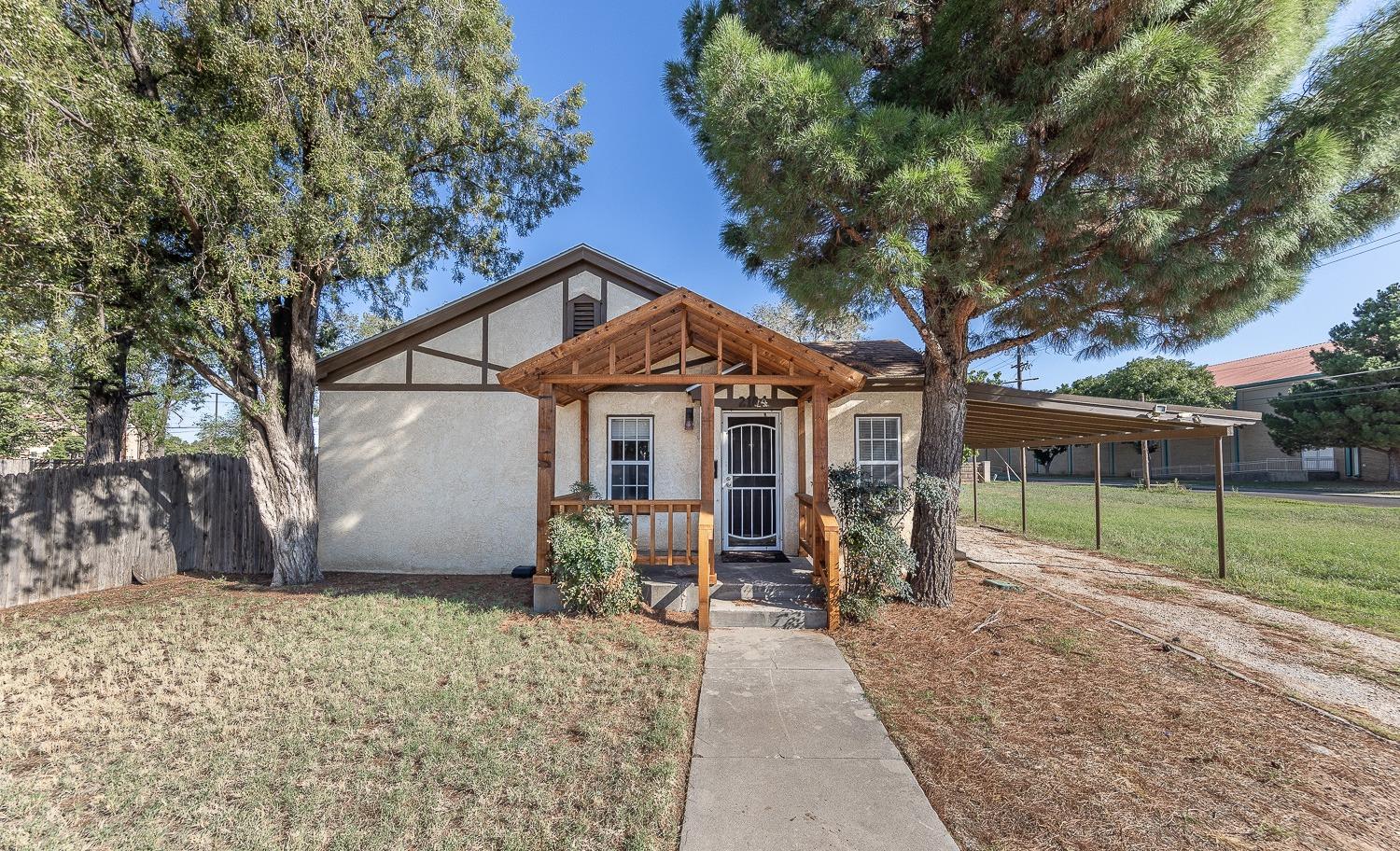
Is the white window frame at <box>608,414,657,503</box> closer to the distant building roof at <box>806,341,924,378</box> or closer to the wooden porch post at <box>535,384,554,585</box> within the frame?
the wooden porch post at <box>535,384,554,585</box>

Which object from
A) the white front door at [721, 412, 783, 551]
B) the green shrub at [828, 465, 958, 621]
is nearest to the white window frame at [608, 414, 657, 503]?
the white front door at [721, 412, 783, 551]

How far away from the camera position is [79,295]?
5746mm

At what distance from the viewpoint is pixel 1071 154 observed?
16.1 feet

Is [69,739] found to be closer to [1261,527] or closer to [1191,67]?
[1191,67]

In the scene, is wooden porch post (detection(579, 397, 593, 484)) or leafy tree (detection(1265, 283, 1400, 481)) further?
leafy tree (detection(1265, 283, 1400, 481))

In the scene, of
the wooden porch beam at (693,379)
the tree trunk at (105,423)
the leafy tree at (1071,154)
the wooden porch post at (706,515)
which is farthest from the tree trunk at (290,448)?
the leafy tree at (1071,154)

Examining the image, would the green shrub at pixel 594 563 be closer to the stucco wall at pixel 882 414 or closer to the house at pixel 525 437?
the house at pixel 525 437

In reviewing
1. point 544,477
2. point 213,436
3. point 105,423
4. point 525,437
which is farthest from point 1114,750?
point 213,436

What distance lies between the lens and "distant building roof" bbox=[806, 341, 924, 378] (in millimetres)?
7979

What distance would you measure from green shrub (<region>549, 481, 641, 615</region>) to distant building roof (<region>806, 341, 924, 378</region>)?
4072 mm

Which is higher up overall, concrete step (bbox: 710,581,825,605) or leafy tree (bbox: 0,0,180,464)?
leafy tree (bbox: 0,0,180,464)

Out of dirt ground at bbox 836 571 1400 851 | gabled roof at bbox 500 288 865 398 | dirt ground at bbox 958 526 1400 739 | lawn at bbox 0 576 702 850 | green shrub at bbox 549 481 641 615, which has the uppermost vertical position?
gabled roof at bbox 500 288 865 398

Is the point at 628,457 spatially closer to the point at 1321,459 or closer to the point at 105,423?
the point at 105,423

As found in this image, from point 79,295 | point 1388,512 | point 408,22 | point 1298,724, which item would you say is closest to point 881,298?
point 1298,724
